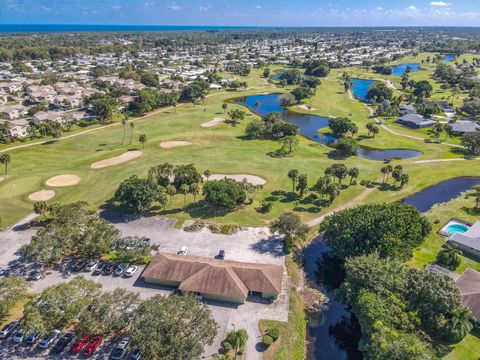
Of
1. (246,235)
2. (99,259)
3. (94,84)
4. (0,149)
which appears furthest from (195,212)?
(94,84)

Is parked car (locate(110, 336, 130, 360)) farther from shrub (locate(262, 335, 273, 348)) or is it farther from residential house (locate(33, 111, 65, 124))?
residential house (locate(33, 111, 65, 124))

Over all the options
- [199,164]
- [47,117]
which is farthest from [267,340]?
[47,117]

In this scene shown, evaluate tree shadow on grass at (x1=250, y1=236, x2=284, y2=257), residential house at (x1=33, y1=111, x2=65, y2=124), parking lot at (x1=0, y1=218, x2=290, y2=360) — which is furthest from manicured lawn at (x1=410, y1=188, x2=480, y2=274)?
residential house at (x1=33, y1=111, x2=65, y2=124)

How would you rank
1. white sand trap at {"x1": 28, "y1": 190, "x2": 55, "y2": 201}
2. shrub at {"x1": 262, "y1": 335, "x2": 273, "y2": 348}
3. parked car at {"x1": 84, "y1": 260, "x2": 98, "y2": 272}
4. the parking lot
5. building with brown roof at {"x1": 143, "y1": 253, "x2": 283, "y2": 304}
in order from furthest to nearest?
white sand trap at {"x1": 28, "y1": 190, "x2": 55, "y2": 201}
parked car at {"x1": 84, "y1": 260, "x2": 98, "y2": 272}
building with brown roof at {"x1": 143, "y1": 253, "x2": 283, "y2": 304}
the parking lot
shrub at {"x1": 262, "y1": 335, "x2": 273, "y2": 348}

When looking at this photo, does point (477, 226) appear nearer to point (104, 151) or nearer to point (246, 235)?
point (246, 235)

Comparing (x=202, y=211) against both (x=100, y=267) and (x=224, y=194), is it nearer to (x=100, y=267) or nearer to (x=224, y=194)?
(x=224, y=194)

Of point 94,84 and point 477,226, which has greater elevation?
point 94,84

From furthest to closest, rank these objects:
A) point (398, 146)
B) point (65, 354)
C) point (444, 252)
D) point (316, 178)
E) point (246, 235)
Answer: point (398, 146) < point (316, 178) < point (246, 235) < point (444, 252) < point (65, 354)
